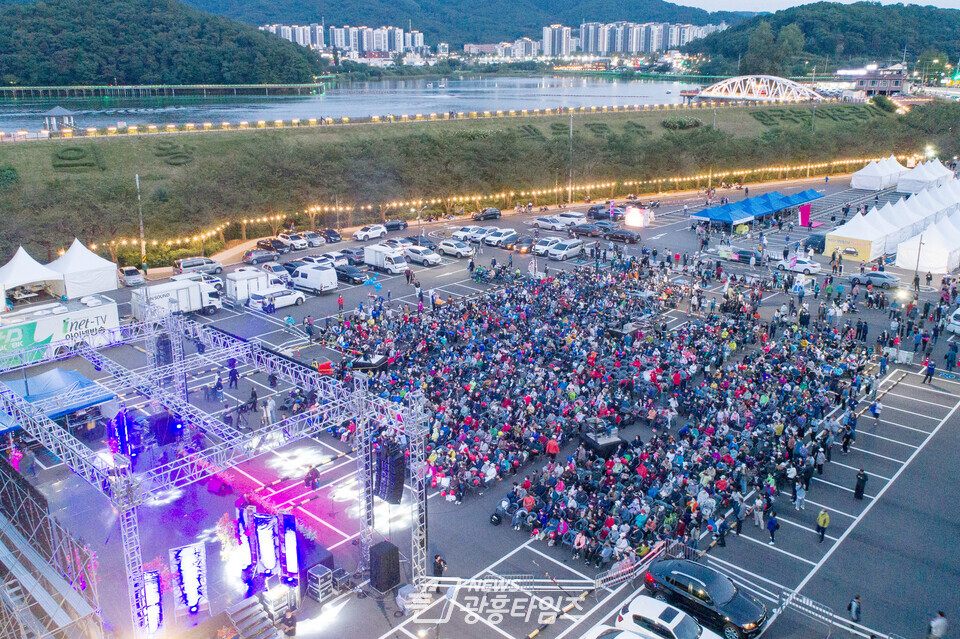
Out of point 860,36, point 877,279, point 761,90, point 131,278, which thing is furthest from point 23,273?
point 860,36

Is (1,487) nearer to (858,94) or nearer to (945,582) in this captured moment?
(945,582)

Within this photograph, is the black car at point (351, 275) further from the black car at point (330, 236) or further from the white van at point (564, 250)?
the white van at point (564, 250)

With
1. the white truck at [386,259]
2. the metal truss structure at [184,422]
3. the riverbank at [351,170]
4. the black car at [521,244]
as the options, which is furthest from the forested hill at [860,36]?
the metal truss structure at [184,422]

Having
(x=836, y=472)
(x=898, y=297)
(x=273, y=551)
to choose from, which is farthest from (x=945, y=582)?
(x=898, y=297)

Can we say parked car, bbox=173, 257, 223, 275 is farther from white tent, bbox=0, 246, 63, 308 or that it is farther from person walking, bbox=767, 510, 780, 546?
person walking, bbox=767, 510, 780, 546

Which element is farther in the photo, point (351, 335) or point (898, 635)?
point (351, 335)

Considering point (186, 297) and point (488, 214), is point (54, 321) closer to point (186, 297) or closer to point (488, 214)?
point (186, 297)

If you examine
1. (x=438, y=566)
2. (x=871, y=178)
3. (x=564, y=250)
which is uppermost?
(x=871, y=178)

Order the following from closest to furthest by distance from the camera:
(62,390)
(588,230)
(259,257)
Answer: (62,390), (259,257), (588,230)
